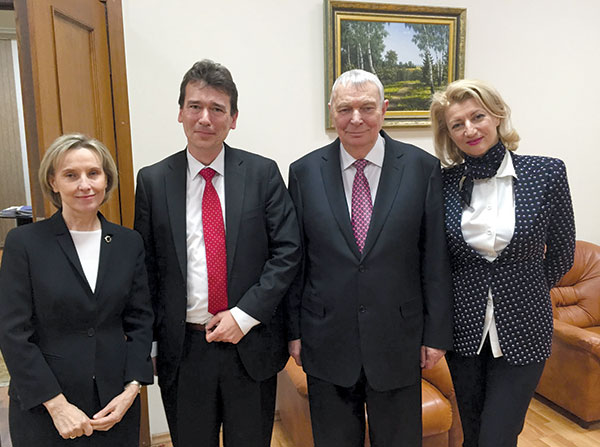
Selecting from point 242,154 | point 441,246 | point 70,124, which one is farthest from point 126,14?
point 441,246

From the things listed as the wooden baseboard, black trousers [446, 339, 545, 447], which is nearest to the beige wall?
the wooden baseboard

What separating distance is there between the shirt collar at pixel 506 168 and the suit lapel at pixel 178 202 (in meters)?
1.05

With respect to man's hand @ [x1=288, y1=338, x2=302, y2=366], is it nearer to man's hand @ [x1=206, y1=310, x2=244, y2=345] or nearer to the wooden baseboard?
man's hand @ [x1=206, y1=310, x2=244, y2=345]

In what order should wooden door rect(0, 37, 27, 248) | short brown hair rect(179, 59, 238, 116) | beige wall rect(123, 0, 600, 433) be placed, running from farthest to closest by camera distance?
wooden door rect(0, 37, 27, 248) → beige wall rect(123, 0, 600, 433) → short brown hair rect(179, 59, 238, 116)

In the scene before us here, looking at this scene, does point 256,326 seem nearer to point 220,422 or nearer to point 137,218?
point 220,422

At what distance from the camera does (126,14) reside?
2.36m

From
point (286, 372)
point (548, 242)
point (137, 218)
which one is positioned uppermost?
point (137, 218)

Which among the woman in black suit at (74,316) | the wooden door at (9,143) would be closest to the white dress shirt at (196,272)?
the woman in black suit at (74,316)

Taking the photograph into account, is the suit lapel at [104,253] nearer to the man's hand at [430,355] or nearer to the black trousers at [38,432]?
the black trousers at [38,432]

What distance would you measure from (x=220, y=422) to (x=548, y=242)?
51.1 inches

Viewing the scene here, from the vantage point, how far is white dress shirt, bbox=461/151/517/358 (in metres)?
1.56

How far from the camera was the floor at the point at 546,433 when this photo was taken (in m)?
2.59

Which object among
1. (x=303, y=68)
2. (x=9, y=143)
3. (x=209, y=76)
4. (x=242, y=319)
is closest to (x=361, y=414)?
(x=242, y=319)

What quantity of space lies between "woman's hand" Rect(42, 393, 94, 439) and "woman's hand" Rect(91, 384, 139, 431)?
0.04 meters
